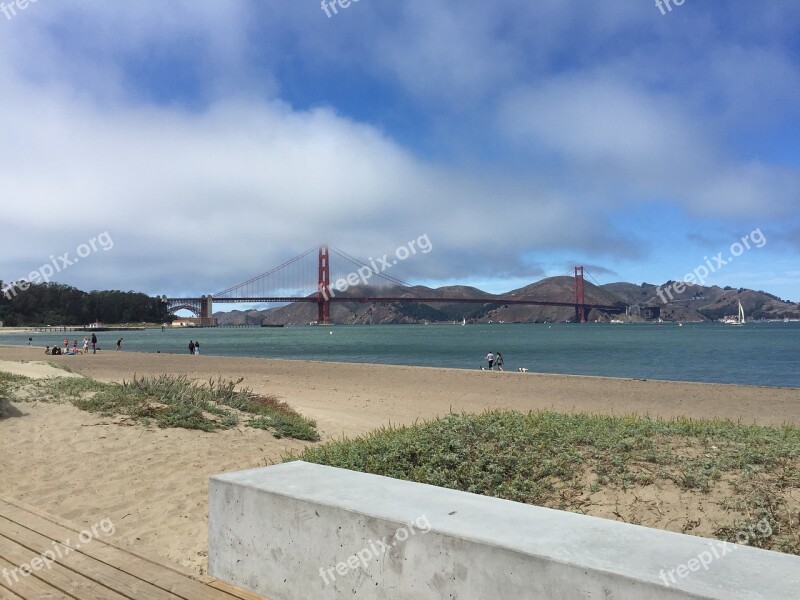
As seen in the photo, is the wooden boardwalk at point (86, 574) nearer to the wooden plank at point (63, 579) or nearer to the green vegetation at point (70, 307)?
the wooden plank at point (63, 579)

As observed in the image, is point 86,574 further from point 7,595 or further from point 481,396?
point 481,396

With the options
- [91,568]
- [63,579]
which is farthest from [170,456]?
[63,579]

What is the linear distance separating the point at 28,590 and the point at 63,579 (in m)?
0.18

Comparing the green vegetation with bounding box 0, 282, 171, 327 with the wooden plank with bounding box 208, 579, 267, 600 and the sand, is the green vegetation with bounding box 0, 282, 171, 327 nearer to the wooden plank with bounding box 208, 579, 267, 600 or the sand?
the sand

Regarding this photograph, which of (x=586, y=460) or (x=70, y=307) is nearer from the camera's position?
(x=586, y=460)

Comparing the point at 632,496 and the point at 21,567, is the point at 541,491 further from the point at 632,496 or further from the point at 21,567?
the point at 21,567

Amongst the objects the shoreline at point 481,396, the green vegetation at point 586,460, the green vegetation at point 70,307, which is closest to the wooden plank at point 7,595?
the green vegetation at point 586,460

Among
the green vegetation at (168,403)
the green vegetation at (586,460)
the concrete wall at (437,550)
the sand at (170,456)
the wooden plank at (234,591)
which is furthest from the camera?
the green vegetation at (168,403)

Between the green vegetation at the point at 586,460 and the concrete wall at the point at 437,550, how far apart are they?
1264 mm

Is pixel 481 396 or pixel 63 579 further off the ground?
pixel 63 579

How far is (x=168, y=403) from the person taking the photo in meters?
10.2

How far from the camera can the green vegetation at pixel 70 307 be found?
128625 millimetres

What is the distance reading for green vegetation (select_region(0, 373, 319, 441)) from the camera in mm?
9547

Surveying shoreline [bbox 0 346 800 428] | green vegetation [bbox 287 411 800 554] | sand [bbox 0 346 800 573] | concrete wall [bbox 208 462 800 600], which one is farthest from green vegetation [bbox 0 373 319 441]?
concrete wall [bbox 208 462 800 600]
